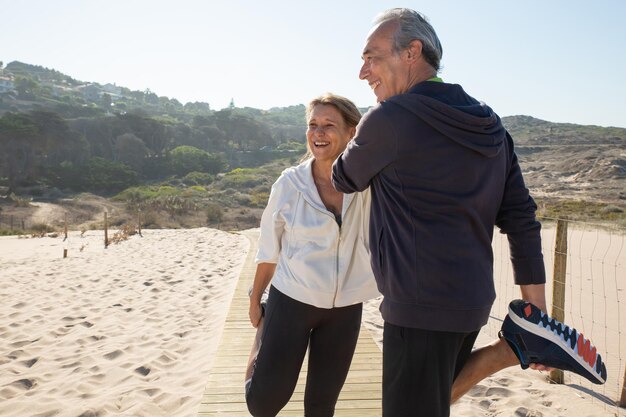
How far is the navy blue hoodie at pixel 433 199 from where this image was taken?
1.24 meters

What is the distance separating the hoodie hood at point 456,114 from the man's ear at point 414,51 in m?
0.13

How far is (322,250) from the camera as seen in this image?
72.6 inches

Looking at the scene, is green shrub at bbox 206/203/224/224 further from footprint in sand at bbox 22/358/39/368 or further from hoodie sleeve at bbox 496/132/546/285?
hoodie sleeve at bbox 496/132/546/285

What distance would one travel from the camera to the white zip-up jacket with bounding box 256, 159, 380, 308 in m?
1.84

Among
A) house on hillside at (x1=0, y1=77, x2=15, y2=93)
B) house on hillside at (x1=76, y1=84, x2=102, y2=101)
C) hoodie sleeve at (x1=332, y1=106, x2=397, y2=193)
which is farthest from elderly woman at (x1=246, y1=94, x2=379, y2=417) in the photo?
house on hillside at (x1=76, y1=84, x2=102, y2=101)

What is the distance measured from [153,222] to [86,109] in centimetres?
4583

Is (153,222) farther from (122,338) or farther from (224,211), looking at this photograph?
(122,338)

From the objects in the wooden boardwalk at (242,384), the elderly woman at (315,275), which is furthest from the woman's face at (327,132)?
the wooden boardwalk at (242,384)

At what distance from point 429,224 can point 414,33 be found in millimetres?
613

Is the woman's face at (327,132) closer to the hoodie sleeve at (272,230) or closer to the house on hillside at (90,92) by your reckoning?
the hoodie sleeve at (272,230)

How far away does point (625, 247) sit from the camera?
1200 cm

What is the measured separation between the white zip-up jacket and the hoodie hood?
0.64 metres

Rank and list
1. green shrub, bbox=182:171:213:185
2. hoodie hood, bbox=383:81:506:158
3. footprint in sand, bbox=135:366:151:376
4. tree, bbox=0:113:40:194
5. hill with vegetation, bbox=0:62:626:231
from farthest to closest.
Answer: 1. green shrub, bbox=182:171:213:185
2. tree, bbox=0:113:40:194
3. hill with vegetation, bbox=0:62:626:231
4. footprint in sand, bbox=135:366:151:376
5. hoodie hood, bbox=383:81:506:158

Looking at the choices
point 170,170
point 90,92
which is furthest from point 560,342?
point 90,92
